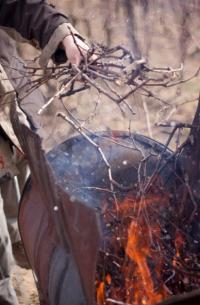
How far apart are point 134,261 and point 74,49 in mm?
795

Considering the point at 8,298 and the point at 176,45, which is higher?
the point at 176,45

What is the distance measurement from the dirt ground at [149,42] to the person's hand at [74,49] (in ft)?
6.21

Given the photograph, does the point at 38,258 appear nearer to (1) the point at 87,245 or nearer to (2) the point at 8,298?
(1) the point at 87,245

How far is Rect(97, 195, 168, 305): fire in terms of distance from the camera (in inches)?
59.4

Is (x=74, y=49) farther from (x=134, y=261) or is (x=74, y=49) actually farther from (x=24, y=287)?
(x=24, y=287)

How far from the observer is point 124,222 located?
1.64 meters

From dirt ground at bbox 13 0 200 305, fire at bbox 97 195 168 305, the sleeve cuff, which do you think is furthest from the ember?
dirt ground at bbox 13 0 200 305

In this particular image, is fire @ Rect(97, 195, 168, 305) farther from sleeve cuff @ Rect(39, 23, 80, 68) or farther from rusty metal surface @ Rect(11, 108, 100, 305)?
sleeve cuff @ Rect(39, 23, 80, 68)

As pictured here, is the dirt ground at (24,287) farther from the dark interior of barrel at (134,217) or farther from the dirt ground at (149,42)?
the dark interior of barrel at (134,217)

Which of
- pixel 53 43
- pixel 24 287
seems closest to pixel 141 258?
pixel 53 43

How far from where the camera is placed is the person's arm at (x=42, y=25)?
1.92 meters

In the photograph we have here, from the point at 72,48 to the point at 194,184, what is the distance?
67 centimetres

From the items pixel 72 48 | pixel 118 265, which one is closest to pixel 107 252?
pixel 118 265

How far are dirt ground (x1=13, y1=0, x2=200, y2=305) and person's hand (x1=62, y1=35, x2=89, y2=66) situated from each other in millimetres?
1893
